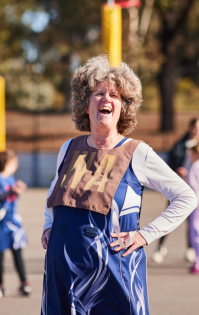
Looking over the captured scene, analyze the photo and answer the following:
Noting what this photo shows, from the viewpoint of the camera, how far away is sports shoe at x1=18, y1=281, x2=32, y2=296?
494cm

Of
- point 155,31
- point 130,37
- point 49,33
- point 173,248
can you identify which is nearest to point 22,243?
point 173,248

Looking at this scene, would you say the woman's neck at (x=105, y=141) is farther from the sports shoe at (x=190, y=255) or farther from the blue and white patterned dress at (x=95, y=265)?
the sports shoe at (x=190, y=255)

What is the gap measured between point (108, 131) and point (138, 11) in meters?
19.1

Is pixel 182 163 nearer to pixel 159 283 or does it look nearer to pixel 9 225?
pixel 159 283

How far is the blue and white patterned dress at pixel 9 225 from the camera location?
491 cm

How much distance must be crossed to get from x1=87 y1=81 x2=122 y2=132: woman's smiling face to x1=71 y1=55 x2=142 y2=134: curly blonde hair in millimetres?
28

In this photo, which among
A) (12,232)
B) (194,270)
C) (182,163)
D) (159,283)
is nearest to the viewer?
(12,232)

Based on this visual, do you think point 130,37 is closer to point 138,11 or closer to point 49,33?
point 138,11

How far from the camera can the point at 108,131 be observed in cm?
251

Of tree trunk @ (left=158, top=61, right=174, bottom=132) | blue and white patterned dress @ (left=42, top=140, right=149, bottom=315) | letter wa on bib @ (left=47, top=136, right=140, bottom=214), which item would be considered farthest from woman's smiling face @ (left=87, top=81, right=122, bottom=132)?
tree trunk @ (left=158, top=61, right=174, bottom=132)

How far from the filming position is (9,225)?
4934mm

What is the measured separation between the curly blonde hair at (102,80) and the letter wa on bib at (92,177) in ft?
0.77

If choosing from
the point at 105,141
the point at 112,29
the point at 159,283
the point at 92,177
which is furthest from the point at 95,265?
the point at 112,29

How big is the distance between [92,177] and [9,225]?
2.75m
